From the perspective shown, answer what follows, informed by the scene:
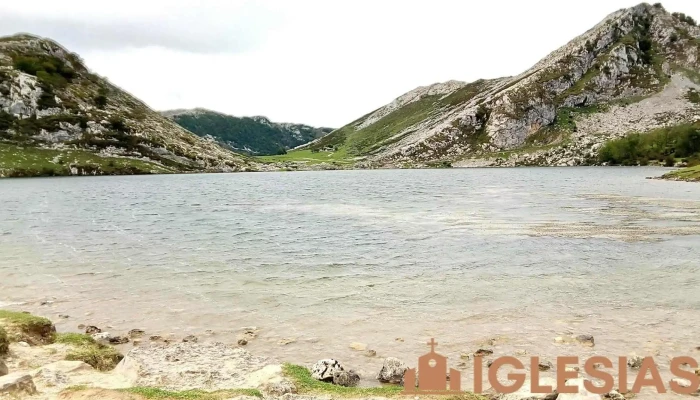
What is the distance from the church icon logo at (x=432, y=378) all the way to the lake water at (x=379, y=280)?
0.65 m

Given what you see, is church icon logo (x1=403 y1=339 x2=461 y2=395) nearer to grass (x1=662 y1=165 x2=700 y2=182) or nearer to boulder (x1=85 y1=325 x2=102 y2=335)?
boulder (x1=85 y1=325 x2=102 y2=335)

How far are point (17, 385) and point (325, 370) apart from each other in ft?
29.8

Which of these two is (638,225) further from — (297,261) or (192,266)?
(192,266)

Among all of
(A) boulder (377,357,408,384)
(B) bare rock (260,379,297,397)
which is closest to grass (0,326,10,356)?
(B) bare rock (260,379,297,397)

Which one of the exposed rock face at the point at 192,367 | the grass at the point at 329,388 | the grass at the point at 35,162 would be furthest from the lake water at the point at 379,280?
the grass at the point at 35,162

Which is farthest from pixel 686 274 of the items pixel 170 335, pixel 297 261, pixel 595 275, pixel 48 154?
pixel 48 154

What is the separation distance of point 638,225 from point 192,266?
157 ft

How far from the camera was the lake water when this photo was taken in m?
21.6

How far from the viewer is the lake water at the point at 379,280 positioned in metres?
21.6

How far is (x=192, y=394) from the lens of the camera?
13891 mm

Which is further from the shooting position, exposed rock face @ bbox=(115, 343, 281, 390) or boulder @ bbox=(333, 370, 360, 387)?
boulder @ bbox=(333, 370, 360, 387)

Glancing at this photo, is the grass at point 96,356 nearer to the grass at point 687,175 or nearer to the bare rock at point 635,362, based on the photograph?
the bare rock at point 635,362

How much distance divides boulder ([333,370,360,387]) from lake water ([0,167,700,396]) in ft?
3.16

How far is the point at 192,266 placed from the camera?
36.8 metres
